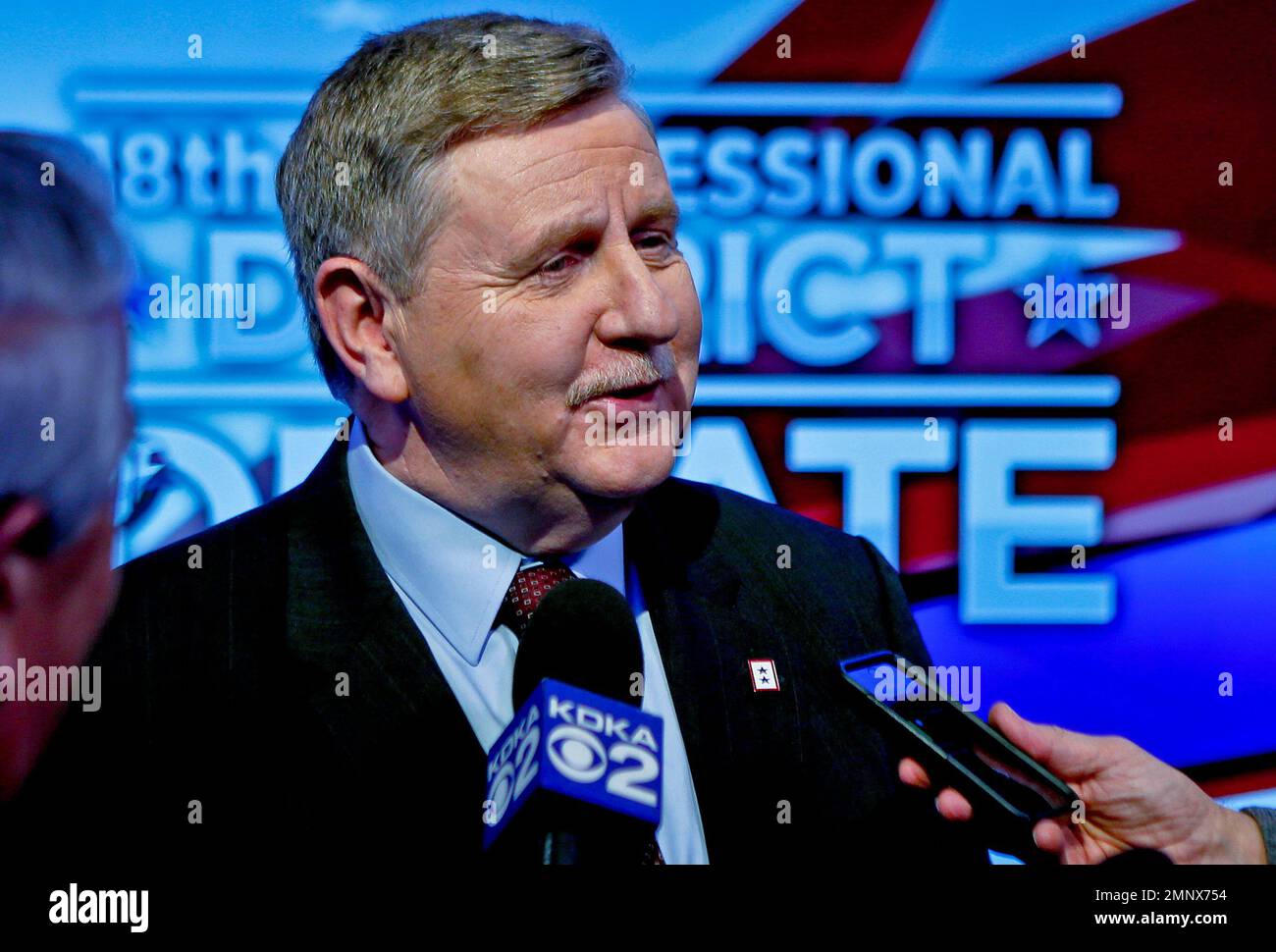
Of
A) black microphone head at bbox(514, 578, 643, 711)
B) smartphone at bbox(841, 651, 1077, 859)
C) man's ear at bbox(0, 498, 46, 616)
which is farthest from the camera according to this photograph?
man's ear at bbox(0, 498, 46, 616)

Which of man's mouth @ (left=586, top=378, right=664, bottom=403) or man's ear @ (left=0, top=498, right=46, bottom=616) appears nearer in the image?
man's mouth @ (left=586, top=378, right=664, bottom=403)

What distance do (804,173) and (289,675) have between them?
1306 mm

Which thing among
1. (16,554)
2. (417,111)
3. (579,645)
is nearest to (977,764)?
(579,645)

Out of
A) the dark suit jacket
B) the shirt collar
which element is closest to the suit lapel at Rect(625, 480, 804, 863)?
the dark suit jacket

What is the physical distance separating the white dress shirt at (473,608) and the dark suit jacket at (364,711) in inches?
1.1

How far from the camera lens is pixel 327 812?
207 centimetres

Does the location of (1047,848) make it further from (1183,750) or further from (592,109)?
(592,109)

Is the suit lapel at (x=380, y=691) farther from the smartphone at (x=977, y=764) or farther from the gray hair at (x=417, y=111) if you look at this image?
the smartphone at (x=977, y=764)

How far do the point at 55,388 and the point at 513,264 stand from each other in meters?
0.94

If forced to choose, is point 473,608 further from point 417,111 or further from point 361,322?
point 417,111

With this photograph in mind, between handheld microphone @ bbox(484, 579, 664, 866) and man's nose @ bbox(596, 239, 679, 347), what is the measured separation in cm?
50

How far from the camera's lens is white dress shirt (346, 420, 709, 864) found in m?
2.11

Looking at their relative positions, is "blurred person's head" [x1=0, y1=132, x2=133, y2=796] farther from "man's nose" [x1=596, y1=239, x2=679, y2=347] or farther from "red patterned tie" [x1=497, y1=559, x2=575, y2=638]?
"man's nose" [x1=596, y1=239, x2=679, y2=347]

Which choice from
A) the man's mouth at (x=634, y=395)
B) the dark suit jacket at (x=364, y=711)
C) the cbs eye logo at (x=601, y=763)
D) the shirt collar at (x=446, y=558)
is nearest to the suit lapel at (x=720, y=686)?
the dark suit jacket at (x=364, y=711)
